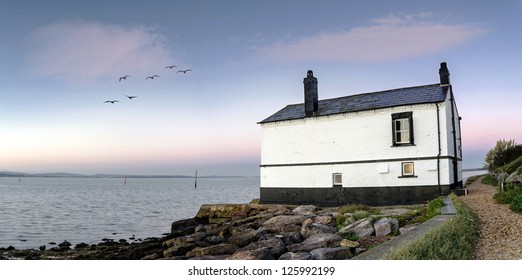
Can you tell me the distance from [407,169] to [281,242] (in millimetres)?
11048

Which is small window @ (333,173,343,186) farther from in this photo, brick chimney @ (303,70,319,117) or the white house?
brick chimney @ (303,70,319,117)

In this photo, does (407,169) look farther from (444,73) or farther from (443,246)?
(443,246)

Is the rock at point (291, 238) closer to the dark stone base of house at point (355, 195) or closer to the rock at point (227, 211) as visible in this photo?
the dark stone base of house at point (355, 195)

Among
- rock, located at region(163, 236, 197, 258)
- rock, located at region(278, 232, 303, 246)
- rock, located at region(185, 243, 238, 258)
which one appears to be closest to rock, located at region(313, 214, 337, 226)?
rock, located at region(278, 232, 303, 246)

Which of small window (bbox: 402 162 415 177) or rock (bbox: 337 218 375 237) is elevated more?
small window (bbox: 402 162 415 177)

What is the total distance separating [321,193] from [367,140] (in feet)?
11.6

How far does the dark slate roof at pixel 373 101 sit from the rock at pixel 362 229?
9.31 metres

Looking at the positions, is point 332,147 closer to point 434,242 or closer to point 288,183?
point 288,183

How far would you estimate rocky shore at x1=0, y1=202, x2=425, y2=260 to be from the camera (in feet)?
28.9

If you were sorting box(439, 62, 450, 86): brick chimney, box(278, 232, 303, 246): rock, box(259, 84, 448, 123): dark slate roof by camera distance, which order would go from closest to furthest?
box(278, 232, 303, 246): rock < box(259, 84, 448, 123): dark slate roof < box(439, 62, 450, 86): brick chimney

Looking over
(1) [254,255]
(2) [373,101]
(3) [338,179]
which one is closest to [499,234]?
(1) [254,255]

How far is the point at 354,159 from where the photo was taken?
20109mm

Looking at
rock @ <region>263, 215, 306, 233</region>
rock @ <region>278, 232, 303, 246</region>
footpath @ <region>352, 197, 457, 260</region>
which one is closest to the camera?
footpath @ <region>352, 197, 457, 260</region>
